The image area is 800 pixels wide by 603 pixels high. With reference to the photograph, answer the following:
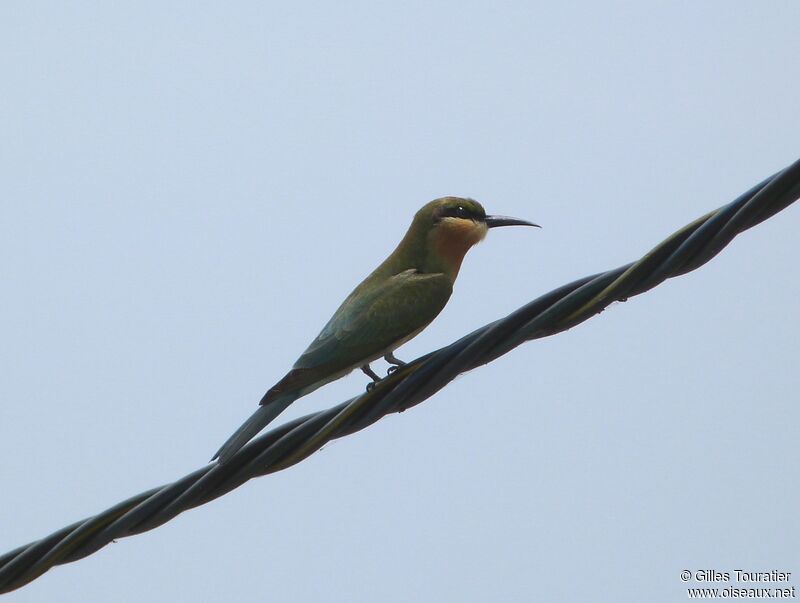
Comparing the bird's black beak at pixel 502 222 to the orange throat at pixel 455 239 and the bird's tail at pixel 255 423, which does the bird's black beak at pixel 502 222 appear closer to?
the orange throat at pixel 455 239

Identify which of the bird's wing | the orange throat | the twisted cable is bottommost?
the twisted cable

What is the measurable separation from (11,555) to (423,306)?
1.90m

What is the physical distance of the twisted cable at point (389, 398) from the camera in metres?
2.92

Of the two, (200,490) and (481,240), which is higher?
(481,240)

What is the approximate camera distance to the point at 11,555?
3523 millimetres

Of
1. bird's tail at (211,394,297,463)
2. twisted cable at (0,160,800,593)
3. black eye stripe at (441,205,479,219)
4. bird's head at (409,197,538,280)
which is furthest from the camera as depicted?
black eye stripe at (441,205,479,219)

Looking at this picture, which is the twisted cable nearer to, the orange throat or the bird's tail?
the bird's tail

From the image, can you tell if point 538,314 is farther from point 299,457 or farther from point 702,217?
point 299,457

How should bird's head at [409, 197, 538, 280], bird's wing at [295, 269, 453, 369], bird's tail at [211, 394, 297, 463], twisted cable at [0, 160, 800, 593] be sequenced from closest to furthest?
twisted cable at [0, 160, 800, 593] < bird's tail at [211, 394, 297, 463] < bird's wing at [295, 269, 453, 369] < bird's head at [409, 197, 538, 280]

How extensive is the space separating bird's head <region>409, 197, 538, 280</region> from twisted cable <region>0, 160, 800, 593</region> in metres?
1.80

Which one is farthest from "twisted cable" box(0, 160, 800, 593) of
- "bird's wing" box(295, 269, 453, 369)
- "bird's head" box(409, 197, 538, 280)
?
"bird's head" box(409, 197, 538, 280)

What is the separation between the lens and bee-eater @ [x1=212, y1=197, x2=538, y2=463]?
445cm

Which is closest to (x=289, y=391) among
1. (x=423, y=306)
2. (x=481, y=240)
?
(x=423, y=306)

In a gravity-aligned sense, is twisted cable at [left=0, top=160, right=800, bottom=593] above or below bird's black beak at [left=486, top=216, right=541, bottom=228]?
below
